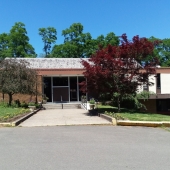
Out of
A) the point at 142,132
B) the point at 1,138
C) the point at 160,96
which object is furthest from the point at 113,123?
the point at 160,96

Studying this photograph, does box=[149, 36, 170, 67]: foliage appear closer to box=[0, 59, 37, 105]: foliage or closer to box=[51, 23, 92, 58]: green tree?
box=[51, 23, 92, 58]: green tree

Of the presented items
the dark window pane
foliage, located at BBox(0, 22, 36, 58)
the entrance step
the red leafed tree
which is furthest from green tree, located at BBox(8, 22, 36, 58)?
the red leafed tree

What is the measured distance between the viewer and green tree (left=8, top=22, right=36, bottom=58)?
55875 millimetres

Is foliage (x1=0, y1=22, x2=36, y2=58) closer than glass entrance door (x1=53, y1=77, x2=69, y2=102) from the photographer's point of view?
No

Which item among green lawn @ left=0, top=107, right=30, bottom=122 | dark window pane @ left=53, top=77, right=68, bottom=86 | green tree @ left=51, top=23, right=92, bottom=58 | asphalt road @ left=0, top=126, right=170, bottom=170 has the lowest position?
asphalt road @ left=0, top=126, right=170, bottom=170

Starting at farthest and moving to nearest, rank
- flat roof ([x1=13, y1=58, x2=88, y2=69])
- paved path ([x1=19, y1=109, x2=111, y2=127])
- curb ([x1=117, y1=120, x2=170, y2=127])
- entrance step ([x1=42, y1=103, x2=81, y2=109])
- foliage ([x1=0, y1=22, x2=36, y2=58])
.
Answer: foliage ([x1=0, y1=22, x2=36, y2=58])
flat roof ([x1=13, y1=58, x2=88, y2=69])
entrance step ([x1=42, y1=103, x2=81, y2=109])
paved path ([x1=19, y1=109, x2=111, y2=127])
curb ([x1=117, y1=120, x2=170, y2=127])

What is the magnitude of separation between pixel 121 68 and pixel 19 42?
46460 mm

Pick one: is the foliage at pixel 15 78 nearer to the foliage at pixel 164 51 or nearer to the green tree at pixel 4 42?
the green tree at pixel 4 42

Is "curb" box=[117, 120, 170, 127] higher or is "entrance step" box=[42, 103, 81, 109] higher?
"entrance step" box=[42, 103, 81, 109]

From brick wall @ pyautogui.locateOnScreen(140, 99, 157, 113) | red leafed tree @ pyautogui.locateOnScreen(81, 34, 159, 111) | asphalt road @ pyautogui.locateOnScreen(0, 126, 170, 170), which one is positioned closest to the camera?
asphalt road @ pyautogui.locateOnScreen(0, 126, 170, 170)

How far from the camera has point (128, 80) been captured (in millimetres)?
15242

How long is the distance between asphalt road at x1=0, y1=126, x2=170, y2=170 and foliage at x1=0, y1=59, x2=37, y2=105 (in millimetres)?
9756

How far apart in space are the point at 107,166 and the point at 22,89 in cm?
1504

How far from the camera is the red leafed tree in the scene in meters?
14.8
